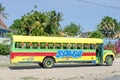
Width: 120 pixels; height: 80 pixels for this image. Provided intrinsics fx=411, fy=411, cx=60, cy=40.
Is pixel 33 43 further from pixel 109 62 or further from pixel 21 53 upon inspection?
pixel 109 62

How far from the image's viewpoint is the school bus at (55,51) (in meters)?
28.5

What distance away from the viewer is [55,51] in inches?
1177

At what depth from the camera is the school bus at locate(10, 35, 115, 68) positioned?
2855cm

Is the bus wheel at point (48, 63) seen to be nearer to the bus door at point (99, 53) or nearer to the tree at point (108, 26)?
the bus door at point (99, 53)

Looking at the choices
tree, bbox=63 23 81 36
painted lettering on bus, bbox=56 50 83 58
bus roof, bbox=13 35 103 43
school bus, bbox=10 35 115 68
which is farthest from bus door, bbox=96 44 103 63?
tree, bbox=63 23 81 36

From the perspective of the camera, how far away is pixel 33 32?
50.9 meters

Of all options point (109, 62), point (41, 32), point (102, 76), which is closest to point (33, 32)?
point (41, 32)

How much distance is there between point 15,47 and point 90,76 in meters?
6.34

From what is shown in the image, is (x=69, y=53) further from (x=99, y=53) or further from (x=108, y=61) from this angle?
(x=108, y=61)

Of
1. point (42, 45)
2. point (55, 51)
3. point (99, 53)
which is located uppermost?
point (42, 45)

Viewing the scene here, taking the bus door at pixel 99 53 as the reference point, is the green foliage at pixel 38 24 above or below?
above

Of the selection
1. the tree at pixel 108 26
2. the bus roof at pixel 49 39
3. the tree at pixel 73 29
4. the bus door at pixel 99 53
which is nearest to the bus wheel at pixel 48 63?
the bus roof at pixel 49 39

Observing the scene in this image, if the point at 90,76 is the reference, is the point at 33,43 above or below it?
above

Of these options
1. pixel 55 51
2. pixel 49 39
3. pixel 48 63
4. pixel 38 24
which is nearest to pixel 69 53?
pixel 55 51
